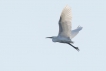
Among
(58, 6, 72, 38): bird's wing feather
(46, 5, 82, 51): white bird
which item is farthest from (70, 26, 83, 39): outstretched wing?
(58, 6, 72, 38): bird's wing feather

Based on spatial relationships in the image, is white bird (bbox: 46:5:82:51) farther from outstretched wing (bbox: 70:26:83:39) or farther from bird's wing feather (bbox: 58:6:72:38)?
outstretched wing (bbox: 70:26:83:39)

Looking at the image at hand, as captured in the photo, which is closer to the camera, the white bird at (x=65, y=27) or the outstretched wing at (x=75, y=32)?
the white bird at (x=65, y=27)

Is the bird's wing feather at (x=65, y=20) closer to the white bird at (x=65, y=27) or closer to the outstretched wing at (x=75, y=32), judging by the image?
the white bird at (x=65, y=27)

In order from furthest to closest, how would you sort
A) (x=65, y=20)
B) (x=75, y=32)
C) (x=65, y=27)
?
1. (x=75, y=32)
2. (x=65, y=27)
3. (x=65, y=20)

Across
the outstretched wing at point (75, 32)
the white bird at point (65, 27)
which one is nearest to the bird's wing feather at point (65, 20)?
the white bird at point (65, 27)

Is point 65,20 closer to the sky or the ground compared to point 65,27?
closer to the sky

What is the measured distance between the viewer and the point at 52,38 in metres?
40.2

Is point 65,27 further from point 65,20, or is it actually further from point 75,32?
point 75,32

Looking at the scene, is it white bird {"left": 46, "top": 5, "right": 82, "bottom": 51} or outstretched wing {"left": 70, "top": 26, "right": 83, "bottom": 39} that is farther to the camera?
outstretched wing {"left": 70, "top": 26, "right": 83, "bottom": 39}

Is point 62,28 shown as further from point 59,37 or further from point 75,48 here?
point 75,48

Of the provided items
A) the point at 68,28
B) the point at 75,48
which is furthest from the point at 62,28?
the point at 75,48

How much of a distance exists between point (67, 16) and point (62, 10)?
2.26 feet

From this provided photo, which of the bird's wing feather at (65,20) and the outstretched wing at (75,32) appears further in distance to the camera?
the outstretched wing at (75,32)

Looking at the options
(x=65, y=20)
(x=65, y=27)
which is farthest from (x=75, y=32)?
(x=65, y=20)
